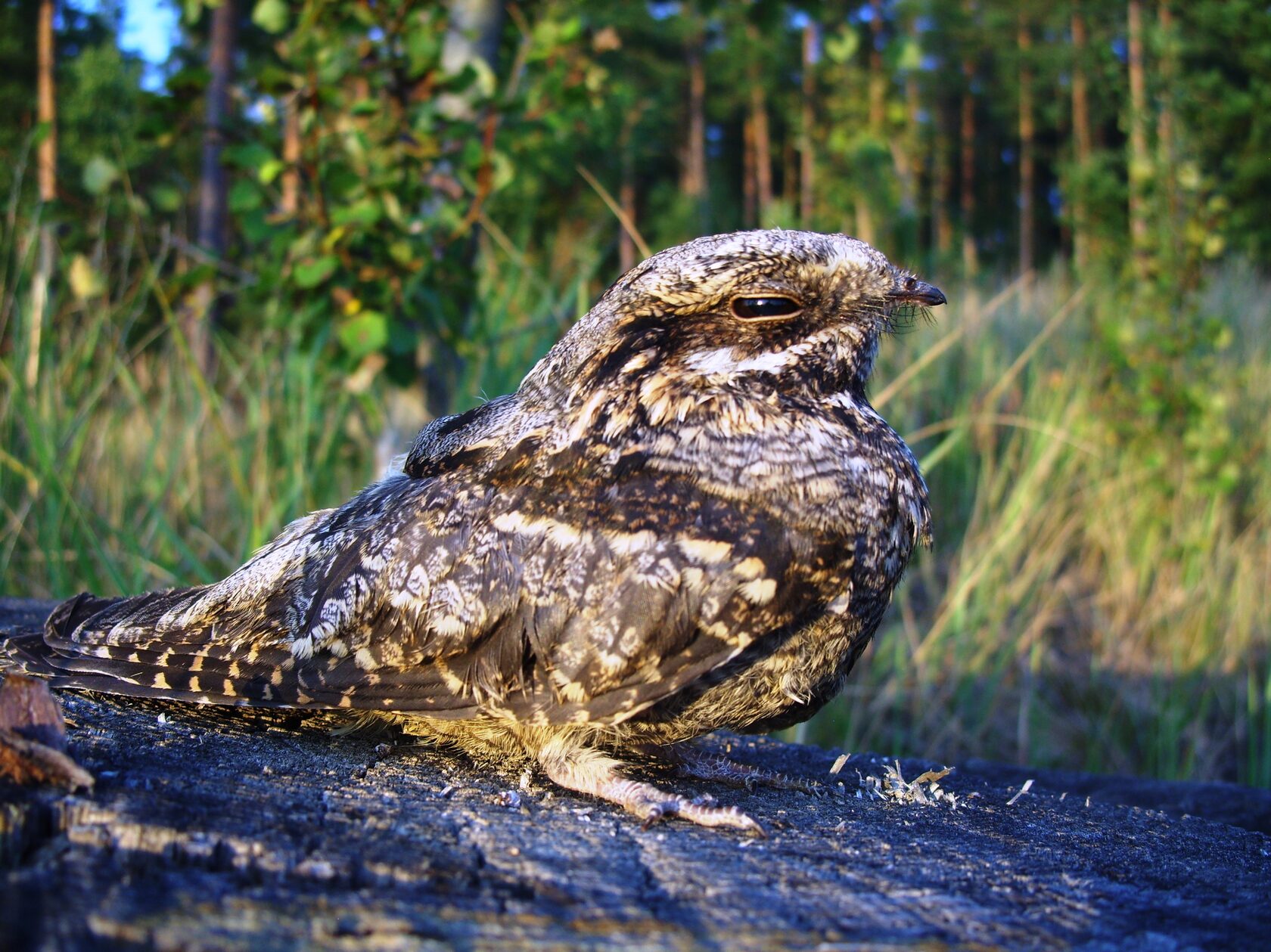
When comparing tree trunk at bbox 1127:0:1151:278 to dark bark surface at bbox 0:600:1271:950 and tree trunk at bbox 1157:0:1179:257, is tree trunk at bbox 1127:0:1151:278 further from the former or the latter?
dark bark surface at bbox 0:600:1271:950

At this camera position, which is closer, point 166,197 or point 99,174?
point 99,174

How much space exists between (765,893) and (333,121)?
11.3 feet

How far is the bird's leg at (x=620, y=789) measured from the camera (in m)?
1.58

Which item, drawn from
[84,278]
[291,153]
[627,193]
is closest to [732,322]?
[291,153]

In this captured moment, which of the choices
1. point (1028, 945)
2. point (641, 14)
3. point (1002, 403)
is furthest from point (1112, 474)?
point (641, 14)

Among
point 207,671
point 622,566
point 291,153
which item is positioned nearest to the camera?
point 622,566

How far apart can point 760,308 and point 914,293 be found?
0.43 metres

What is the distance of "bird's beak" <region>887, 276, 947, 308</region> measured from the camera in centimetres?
211

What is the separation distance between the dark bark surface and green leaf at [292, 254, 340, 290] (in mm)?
1847

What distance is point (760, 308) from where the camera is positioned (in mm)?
1924

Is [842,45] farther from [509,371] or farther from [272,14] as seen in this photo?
[272,14]

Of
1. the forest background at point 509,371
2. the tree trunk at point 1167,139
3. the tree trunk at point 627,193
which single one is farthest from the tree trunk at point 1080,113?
A: the tree trunk at point 1167,139

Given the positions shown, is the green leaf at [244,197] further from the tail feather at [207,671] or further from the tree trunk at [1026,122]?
the tree trunk at [1026,122]

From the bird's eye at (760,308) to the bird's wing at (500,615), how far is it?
37 centimetres
